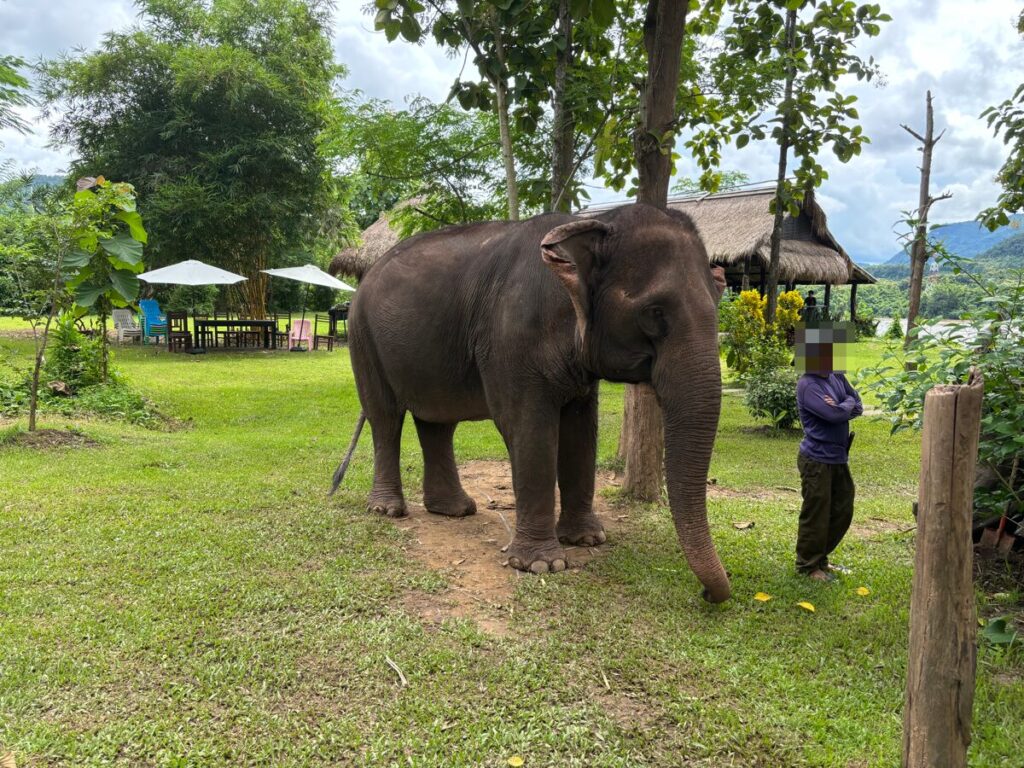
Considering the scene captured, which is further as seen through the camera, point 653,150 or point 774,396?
point 774,396

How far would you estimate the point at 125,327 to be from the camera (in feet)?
74.4

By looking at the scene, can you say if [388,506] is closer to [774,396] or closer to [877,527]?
[877,527]

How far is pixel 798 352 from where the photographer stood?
4.39 m

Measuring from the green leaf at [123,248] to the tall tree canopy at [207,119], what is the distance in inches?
539

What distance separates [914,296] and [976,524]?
20.1ft

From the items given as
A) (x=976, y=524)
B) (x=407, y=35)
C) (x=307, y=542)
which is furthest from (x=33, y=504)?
(x=976, y=524)

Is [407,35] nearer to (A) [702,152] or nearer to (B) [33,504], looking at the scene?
(A) [702,152]

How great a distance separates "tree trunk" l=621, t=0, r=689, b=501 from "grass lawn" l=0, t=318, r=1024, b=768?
344 mm

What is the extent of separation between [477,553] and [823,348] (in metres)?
2.67

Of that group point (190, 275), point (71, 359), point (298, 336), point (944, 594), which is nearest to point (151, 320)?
point (190, 275)

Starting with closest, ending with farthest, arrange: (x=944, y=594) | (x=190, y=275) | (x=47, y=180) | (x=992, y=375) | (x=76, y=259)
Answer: (x=944, y=594), (x=992, y=375), (x=76, y=259), (x=190, y=275), (x=47, y=180)

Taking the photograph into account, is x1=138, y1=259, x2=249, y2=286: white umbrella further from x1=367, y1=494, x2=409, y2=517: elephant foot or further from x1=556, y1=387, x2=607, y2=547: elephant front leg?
x1=556, y1=387, x2=607, y2=547: elephant front leg

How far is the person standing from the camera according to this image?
427cm

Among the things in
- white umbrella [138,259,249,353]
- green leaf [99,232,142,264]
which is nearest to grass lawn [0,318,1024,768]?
green leaf [99,232,142,264]
